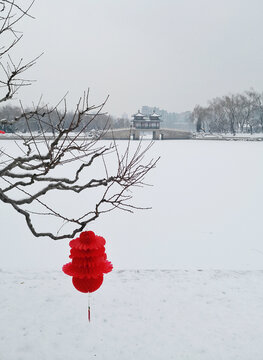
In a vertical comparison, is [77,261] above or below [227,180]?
above

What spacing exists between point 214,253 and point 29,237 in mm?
3748

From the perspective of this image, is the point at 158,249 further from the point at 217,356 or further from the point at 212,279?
the point at 217,356

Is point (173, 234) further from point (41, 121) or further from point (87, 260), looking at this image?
point (41, 121)

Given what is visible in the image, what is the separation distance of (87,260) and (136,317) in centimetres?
167

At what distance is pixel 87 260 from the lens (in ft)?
6.79

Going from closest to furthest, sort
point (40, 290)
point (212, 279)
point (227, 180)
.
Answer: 1. point (40, 290)
2. point (212, 279)
3. point (227, 180)

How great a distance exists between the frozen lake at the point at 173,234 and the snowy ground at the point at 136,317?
2.23 feet

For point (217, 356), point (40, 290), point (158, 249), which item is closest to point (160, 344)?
point (217, 356)

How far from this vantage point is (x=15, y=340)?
116 inches

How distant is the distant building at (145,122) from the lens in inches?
1977

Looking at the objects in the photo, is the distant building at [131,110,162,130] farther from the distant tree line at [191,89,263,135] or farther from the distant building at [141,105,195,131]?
the distant building at [141,105,195,131]

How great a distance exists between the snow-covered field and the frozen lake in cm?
2

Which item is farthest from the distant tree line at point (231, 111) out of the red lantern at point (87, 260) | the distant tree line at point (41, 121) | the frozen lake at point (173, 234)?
the red lantern at point (87, 260)

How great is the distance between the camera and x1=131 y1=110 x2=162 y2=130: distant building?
50219mm
